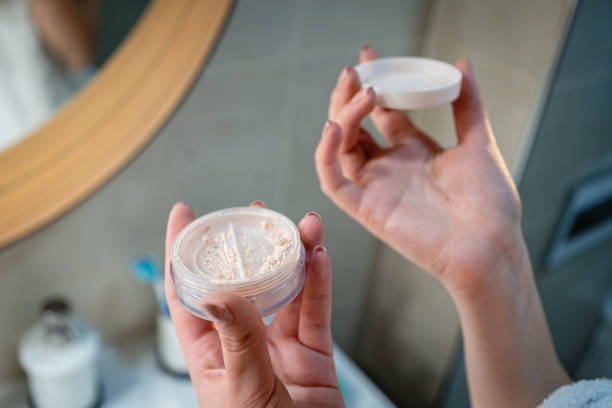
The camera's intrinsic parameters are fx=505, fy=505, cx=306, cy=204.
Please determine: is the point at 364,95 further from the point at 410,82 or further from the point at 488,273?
the point at 488,273

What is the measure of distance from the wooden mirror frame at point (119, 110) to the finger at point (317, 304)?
1.48ft

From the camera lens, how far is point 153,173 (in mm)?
847

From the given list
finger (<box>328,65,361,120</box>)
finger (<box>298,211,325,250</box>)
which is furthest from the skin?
finger (<box>298,211,325,250</box>)

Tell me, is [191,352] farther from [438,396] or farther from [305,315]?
[438,396]

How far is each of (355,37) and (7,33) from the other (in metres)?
0.62

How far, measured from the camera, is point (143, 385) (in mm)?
900

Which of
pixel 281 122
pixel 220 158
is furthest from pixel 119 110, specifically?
pixel 281 122

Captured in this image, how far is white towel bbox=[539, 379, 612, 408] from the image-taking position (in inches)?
21.0

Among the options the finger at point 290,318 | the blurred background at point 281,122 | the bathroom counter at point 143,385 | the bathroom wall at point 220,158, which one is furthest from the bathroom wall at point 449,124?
the finger at point 290,318

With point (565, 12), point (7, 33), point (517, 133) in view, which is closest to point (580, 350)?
point (517, 133)

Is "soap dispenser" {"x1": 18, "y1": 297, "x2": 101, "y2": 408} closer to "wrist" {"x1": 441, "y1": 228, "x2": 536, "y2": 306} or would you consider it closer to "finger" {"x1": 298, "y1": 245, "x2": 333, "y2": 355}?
"finger" {"x1": 298, "y1": 245, "x2": 333, "y2": 355}

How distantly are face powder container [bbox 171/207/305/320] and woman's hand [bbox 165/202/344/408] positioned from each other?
0.02 meters

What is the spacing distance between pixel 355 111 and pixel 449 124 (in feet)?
1.70

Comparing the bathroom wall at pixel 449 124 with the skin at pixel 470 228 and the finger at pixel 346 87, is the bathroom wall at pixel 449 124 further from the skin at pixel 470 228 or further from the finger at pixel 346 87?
the finger at pixel 346 87
